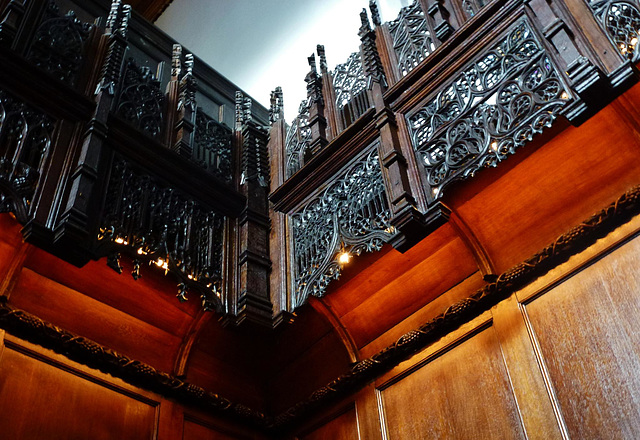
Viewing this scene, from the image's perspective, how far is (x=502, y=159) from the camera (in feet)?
13.0

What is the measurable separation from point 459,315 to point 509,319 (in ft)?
1.19

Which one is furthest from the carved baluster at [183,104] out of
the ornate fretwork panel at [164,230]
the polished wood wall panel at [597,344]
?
the polished wood wall panel at [597,344]

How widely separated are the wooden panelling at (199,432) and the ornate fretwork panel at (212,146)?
2133 millimetres

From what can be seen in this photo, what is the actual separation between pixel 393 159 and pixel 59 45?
2.87m

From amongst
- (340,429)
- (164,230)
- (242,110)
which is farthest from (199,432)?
(242,110)

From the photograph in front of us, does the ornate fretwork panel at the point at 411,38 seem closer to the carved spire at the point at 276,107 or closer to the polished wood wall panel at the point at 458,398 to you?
the carved spire at the point at 276,107

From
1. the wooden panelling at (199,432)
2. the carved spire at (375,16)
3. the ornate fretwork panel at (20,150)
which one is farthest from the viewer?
the carved spire at (375,16)

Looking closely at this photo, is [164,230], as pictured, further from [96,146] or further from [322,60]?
[322,60]

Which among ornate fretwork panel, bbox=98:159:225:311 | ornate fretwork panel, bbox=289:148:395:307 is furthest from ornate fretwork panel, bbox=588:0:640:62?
ornate fretwork panel, bbox=98:159:225:311

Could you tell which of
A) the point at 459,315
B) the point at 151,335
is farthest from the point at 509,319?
the point at 151,335

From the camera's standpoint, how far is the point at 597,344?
3.68 m

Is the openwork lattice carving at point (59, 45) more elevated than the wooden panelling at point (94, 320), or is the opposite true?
the openwork lattice carving at point (59, 45)

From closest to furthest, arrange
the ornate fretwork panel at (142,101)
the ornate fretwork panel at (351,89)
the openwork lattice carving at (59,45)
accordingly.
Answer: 1. the openwork lattice carving at (59,45)
2. the ornate fretwork panel at (142,101)
3. the ornate fretwork panel at (351,89)

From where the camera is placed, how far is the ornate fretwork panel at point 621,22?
144 inches
